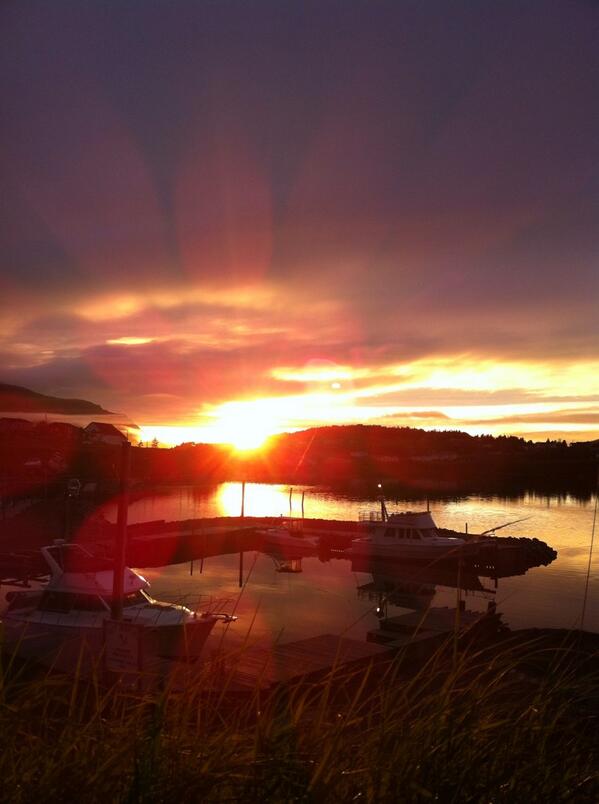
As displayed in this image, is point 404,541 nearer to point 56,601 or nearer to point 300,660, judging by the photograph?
point 56,601

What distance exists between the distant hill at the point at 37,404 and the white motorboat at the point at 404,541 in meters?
19.2

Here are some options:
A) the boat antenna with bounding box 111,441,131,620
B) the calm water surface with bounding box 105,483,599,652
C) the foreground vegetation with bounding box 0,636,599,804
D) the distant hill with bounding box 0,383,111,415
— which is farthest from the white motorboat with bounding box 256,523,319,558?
the foreground vegetation with bounding box 0,636,599,804

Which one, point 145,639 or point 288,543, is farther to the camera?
point 288,543

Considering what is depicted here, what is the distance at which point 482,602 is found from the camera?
35.6 meters

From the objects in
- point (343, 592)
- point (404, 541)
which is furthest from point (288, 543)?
point (343, 592)

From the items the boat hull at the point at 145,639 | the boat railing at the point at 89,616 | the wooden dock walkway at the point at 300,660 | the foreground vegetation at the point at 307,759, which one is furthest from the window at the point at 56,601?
the foreground vegetation at the point at 307,759

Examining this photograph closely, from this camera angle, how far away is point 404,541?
44625 millimetres

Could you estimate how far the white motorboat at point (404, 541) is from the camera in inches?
1720

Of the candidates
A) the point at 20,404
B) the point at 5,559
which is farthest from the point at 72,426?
the point at 5,559

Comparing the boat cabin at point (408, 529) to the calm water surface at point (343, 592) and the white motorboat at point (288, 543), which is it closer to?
the calm water surface at point (343, 592)

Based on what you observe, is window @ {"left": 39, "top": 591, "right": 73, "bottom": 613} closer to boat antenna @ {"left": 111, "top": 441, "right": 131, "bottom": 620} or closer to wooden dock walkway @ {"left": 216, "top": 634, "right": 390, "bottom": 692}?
boat antenna @ {"left": 111, "top": 441, "right": 131, "bottom": 620}

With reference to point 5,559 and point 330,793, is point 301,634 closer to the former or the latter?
point 5,559

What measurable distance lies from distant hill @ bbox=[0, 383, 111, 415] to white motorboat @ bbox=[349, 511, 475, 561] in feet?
63.0

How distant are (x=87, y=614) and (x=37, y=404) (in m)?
29.4
